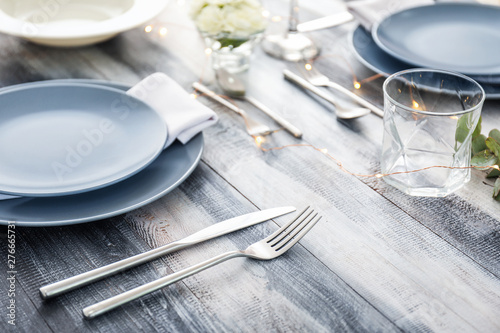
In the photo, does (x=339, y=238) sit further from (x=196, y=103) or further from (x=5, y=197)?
(x=5, y=197)

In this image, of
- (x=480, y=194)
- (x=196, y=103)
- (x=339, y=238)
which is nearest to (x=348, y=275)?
(x=339, y=238)

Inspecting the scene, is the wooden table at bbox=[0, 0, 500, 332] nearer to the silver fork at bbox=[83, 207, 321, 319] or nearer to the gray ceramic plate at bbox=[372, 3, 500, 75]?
the silver fork at bbox=[83, 207, 321, 319]

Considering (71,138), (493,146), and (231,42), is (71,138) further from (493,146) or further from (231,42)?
(493,146)

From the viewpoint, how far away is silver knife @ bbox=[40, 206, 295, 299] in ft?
2.18

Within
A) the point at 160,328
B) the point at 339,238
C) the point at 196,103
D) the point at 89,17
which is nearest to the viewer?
the point at 160,328

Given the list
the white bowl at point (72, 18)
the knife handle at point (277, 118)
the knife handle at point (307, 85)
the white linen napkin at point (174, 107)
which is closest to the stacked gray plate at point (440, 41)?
the knife handle at point (307, 85)

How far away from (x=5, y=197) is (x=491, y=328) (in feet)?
2.11

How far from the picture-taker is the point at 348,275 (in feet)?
2.33

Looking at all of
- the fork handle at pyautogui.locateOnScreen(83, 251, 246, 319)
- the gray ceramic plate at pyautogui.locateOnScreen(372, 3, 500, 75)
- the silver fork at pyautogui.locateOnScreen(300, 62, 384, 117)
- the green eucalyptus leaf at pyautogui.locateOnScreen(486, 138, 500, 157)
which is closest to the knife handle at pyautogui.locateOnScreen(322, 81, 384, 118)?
the silver fork at pyautogui.locateOnScreen(300, 62, 384, 117)

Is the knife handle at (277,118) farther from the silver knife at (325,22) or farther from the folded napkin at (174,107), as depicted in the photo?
A: the silver knife at (325,22)

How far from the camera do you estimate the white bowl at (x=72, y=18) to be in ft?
3.65

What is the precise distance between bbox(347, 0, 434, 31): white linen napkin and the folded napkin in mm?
456

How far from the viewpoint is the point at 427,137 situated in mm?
861

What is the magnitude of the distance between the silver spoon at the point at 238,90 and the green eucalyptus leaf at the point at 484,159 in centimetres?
30
